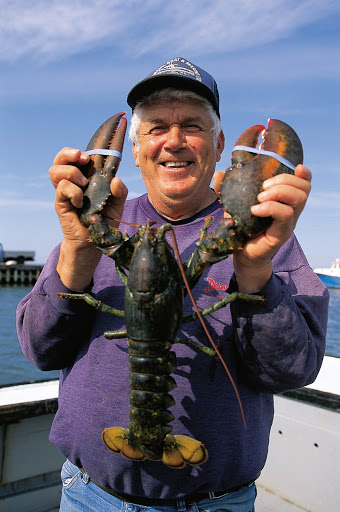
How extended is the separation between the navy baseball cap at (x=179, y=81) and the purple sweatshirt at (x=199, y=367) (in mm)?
974

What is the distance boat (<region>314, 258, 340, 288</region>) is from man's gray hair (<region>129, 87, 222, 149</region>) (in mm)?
58390

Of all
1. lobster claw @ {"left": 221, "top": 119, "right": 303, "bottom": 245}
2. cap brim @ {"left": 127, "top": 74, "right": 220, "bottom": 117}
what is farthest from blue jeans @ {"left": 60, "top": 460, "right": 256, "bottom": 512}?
cap brim @ {"left": 127, "top": 74, "right": 220, "bottom": 117}

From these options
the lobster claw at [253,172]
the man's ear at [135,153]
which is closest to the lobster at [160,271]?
the lobster claw at [253,172]

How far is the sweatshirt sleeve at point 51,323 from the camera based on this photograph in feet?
7.77

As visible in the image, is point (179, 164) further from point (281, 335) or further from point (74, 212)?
point (281, 335)

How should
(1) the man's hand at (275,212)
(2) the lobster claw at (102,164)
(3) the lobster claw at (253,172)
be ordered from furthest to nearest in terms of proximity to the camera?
(2) the lobster claw at (102,164) < (3) the lobster claw at (253,172) < (1) the man's hand at (275,212)

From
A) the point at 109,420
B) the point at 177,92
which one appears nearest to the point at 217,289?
the point at 109,420

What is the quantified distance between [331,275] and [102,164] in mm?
65274

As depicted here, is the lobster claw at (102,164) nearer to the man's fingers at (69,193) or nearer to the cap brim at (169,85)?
the man's fingers at (69,193)

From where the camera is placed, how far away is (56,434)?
2.57m

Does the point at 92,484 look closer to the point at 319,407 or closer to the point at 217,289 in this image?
the point at 217,289

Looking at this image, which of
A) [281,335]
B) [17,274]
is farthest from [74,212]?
[17,274]

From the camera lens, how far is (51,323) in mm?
2383

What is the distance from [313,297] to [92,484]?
1.63 meters
